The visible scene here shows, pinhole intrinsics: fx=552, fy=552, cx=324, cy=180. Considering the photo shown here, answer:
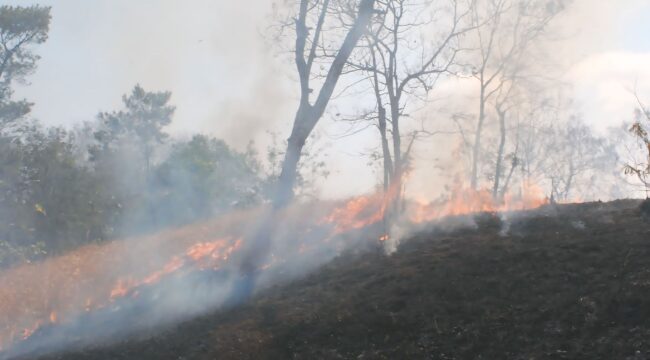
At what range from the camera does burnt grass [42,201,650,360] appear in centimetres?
612

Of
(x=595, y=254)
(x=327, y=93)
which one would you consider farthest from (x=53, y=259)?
(x=595, y=254)

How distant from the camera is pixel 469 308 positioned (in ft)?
24.4

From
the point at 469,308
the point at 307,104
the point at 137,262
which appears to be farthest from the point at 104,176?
the point at 469,308

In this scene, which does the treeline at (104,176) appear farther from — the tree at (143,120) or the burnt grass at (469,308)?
the burnt grass at (469,308)

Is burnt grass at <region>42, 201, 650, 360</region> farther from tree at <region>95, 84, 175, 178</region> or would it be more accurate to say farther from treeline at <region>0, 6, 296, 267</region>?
tree at <region>95, 84, 175, 178</region>

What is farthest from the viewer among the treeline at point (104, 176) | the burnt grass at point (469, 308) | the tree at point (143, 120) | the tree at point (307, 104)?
the tree at point (143, 120)

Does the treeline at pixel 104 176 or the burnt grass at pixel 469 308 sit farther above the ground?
the treeline at pixel 104 176

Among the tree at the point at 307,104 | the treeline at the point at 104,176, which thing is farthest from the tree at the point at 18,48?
the tree at the point at 307,104

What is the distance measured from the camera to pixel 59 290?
21391 mm

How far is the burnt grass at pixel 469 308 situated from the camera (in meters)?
6.12

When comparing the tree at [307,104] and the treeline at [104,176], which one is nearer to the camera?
the tree at [307,104]

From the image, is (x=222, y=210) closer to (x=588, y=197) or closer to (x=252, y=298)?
(x=252, y=298)

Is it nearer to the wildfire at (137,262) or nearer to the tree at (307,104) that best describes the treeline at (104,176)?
the wildfire at (137,262)

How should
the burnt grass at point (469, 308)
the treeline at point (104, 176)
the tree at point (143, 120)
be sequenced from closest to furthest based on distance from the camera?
1. the burnt grass at point (469, 308)
2. the treeline at point (104, 176)
3. the tree at point (143, 120)
